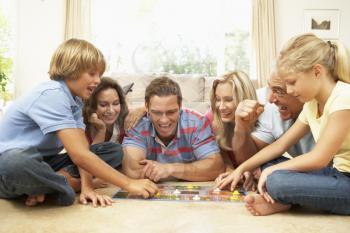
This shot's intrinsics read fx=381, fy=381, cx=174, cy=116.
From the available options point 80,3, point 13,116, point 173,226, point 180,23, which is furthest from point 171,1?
point 173,226

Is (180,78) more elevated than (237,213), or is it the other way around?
(180,78)

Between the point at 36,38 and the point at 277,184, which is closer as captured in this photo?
the point at 277,184

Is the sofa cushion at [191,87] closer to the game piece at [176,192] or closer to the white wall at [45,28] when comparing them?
the white wall at [45,28]

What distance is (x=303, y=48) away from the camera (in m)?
1.42

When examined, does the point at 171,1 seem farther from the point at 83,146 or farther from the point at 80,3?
the point at 83,146

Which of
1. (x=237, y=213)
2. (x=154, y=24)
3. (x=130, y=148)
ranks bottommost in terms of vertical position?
(x=237, y=213)

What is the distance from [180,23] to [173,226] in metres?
3.86

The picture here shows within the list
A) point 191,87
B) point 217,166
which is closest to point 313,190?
point 217,166

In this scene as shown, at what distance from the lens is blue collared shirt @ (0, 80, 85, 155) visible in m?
1.45

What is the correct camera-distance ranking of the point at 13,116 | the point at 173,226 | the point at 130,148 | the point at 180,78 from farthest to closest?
the point at 180,78
the point at 130,148
the point at 13,116
the point at 173,226

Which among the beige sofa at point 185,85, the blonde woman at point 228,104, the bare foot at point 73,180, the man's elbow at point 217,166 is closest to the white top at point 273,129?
the blonde woman at point 228,104

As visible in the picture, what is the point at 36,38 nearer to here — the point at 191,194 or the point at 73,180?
the point at 73,180

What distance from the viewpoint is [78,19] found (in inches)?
186

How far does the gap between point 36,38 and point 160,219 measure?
4064 mm
